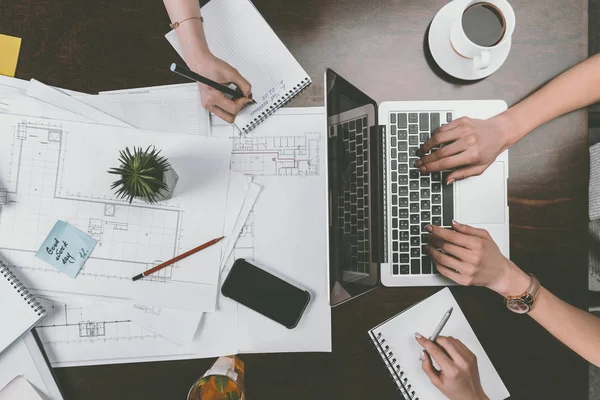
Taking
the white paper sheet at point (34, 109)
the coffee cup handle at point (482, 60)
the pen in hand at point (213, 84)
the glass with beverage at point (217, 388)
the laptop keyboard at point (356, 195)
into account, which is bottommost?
the glass with beverage at point (217, 388)

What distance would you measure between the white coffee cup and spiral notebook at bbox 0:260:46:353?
94 cm

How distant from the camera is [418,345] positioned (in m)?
0.85

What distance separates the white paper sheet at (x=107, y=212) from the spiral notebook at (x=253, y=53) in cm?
12

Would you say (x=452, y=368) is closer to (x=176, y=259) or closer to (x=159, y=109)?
(x=176, y=259)

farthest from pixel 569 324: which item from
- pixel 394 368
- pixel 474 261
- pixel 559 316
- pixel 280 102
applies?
pixel 280 102

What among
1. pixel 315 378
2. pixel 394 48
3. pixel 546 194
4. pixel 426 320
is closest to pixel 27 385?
pixel 315 378

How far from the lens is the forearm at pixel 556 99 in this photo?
801 millimetres

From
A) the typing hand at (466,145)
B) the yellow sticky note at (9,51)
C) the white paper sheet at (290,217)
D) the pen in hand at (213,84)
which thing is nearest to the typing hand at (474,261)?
the typing hand at (466,145)

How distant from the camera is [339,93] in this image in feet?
2.38

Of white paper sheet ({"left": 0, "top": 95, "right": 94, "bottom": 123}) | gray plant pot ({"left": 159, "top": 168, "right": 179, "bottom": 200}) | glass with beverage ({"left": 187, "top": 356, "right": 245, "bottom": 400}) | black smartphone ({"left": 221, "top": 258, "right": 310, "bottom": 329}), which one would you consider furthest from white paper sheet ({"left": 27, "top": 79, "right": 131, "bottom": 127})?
glass with beverage ({"left": 187, "top": 356, "right": 245, "bottom": 400})

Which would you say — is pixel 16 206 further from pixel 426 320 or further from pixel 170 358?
pixel 426 320

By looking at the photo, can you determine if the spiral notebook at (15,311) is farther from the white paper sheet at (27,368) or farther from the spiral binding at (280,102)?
the spiral binding at (280,102)

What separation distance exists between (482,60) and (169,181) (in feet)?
1.96

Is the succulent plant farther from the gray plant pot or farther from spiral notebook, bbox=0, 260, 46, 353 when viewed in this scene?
spiral notebook, bbox=0, 260, 46, 353
